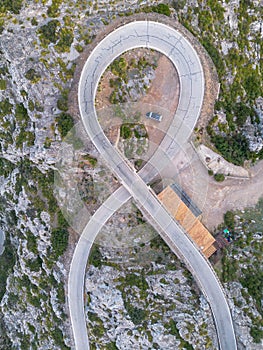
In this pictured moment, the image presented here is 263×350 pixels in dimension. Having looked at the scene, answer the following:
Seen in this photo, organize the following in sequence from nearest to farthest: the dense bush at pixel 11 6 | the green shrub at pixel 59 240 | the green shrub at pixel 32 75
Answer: the dense bush at pixel 11 6 → the green shrub at pixel 32 75 → the green shrub at pixel 59 240

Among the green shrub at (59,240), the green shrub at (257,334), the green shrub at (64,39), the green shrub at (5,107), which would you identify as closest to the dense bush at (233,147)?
the green shrub at (257,334)

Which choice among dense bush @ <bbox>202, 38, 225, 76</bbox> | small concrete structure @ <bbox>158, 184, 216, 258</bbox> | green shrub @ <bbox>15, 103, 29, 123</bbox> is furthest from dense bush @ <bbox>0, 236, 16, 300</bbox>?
dense bush @ <bbox>202, 38, 225, 76</bbox>

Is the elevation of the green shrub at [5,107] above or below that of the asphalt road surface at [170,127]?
above

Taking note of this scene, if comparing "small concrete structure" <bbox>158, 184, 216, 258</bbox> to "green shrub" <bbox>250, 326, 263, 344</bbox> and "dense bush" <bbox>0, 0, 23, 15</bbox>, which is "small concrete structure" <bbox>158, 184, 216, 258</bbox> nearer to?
"green shrub" <bbox>250, 326, 263, 344</bbox>

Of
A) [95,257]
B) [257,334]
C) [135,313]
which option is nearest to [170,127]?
[95,257]

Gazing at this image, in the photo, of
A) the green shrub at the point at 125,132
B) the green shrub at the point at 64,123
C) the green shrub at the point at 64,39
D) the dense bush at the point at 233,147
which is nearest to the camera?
the green shrub at the point at 64,39

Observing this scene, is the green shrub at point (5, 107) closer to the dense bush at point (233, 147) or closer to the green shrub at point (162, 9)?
the green shrub at point (162, 9)

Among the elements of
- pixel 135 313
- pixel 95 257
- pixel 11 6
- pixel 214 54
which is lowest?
Answer: pixel 135 313

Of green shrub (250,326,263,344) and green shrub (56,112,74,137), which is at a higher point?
green shrub (56,112,74,137)

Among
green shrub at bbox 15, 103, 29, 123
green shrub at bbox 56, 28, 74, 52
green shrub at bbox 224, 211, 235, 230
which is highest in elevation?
green shrub at bbox 56, 28, 74, 52

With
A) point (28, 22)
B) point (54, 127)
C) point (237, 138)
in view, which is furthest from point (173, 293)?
point (28, 22)

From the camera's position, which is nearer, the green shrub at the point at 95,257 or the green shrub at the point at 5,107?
the green shrub at the point at 95,257

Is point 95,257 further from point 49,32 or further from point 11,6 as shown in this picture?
point 11,6
